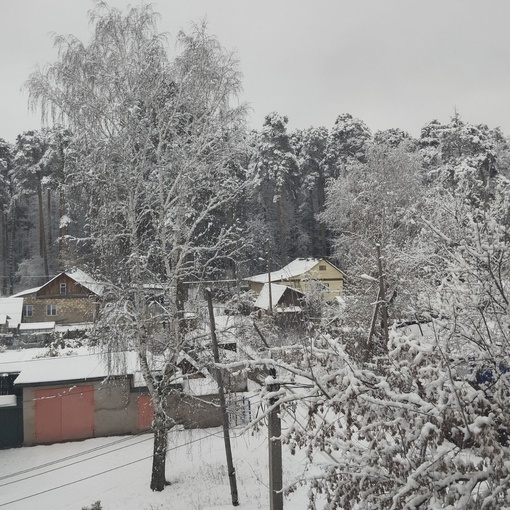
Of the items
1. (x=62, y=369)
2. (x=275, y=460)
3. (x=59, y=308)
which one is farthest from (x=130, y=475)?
(x=59, y=308)

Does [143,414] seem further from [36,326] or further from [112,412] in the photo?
[36,326]

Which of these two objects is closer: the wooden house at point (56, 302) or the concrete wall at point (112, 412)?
the concrete wall at point (112, 412)

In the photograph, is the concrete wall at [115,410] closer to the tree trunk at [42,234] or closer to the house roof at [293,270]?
the house roof at [293,270]

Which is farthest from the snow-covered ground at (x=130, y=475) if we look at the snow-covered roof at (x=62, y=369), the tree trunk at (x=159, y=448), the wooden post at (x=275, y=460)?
the wooden post at (x=275, y=460)

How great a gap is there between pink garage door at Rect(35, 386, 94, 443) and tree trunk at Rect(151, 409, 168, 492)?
19.6ft

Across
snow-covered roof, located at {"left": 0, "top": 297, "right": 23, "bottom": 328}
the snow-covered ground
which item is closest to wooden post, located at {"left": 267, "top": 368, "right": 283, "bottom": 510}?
the snow-covered ground

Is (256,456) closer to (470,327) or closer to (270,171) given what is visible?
(470,327)

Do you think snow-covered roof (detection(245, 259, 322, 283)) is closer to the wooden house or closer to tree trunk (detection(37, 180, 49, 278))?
the wooden house

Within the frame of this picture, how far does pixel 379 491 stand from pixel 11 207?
43.2 metres

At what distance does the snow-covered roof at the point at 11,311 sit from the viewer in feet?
104

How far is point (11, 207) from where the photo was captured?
39.9 meters

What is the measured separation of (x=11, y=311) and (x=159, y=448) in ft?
87.7

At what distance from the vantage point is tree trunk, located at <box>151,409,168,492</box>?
35.3ft

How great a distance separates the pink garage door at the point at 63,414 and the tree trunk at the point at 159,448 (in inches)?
236
